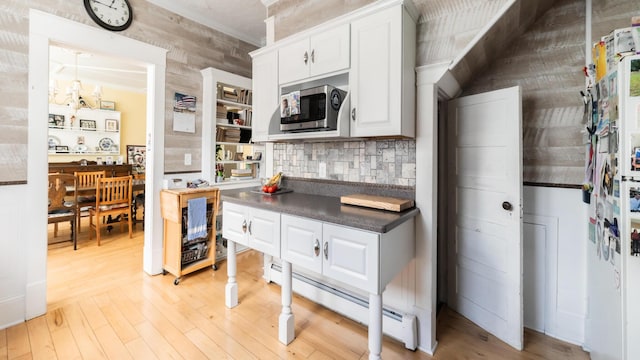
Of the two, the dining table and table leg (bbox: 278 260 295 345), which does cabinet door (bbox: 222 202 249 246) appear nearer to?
table leg (bbox: 278 260 295 345)

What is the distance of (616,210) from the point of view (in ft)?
3.86

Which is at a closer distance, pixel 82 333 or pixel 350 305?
pixel 82 333

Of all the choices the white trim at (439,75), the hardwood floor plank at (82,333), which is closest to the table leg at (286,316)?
the hardwood floor plank at (82,333)

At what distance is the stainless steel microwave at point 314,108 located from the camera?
1.80 m

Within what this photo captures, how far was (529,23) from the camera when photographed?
1858mm

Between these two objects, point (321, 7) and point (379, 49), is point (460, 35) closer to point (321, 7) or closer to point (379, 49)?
point (379, 49)

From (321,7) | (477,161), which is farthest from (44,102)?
(477,161)

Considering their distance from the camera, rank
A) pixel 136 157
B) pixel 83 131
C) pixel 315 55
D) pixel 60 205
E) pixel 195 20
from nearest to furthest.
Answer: pixel 315 55 → pixel 195 20 → pixel 60 205 → pixel 83 131 → pixel 136 157

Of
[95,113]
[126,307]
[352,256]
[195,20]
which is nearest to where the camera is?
[352,256]

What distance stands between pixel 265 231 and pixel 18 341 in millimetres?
1815

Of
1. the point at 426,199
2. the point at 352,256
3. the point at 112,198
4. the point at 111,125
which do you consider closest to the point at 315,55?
the point at 426,199

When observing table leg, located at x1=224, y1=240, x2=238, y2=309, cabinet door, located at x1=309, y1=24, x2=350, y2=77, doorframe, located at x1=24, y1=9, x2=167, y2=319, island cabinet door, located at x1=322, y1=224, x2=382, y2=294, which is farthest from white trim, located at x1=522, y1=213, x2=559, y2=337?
A: doorframe, located at x1=24, y1=9, x2=167, y2=319

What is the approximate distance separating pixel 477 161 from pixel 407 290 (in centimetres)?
106

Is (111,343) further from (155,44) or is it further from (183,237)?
(155,44)
